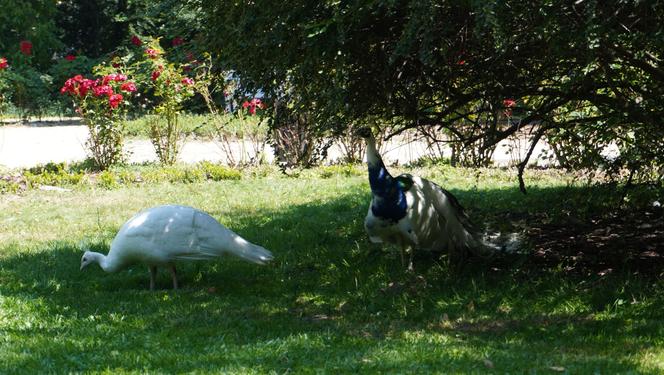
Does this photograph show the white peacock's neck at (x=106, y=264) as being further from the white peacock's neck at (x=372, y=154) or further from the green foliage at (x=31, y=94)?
the green foliage at (x=31, y=94)

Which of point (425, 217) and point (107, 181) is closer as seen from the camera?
point (425, 217)

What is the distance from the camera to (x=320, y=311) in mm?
6684

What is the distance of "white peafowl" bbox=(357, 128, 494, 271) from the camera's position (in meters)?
7.16

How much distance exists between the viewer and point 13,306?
6.63 m

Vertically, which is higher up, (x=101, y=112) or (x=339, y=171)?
(x=101, y=112)

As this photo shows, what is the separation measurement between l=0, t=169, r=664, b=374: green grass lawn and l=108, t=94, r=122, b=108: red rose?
448 cm

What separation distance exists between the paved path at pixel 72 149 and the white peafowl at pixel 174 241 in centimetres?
668

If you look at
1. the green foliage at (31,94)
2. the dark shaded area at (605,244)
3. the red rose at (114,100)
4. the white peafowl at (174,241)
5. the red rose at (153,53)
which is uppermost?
the green foliage at (31,94)

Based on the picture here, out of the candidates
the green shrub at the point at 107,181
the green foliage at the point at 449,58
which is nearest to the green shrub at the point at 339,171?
the green shrub at the point at 107,181

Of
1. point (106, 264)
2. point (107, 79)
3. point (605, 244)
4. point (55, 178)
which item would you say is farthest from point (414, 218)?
point (107, 79)

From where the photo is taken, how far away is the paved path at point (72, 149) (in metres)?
16.2

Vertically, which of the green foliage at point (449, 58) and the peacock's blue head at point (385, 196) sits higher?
the green foliage at point (449, 58)

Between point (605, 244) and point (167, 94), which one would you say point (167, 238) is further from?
point (167, 94)

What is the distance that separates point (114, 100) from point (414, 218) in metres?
8.13
